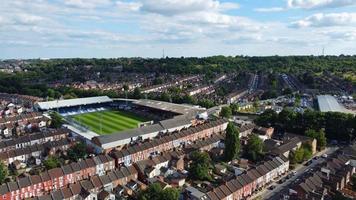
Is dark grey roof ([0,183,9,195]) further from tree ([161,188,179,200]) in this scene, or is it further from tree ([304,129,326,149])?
tree ([304,129,326,149])

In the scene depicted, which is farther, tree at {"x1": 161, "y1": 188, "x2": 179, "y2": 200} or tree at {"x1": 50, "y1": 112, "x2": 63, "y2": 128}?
tree at {"x1": 50, "y1": 112, "x2": 63, "y2": 128}

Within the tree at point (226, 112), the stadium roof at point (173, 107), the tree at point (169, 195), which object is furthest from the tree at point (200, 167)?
the tree at point (226, 112)

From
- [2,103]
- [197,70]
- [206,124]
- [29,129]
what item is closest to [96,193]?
[206,124]

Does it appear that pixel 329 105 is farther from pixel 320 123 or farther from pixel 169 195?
pixel 169 195

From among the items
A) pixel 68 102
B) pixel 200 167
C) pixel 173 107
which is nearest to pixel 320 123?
pixel 200 167

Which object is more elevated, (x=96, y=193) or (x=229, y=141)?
(x=229, y=141)

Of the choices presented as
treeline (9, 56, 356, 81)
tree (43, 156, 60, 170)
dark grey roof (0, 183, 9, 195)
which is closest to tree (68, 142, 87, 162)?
tree (43, 156, 60, 170)

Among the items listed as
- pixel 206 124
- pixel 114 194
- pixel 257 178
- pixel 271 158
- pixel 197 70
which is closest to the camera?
pixel 114 194

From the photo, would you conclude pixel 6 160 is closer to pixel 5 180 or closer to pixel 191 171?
pixel 5 180
